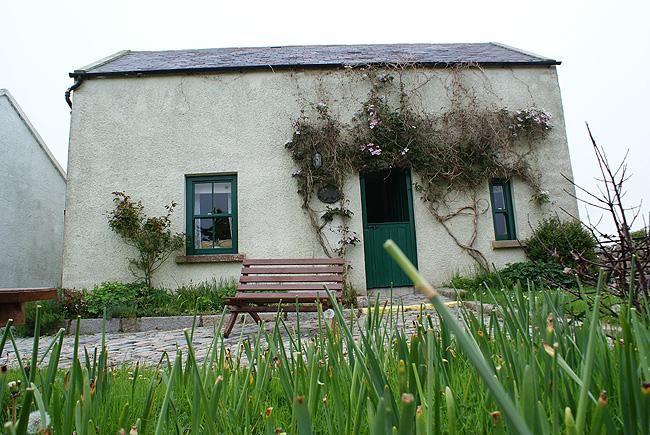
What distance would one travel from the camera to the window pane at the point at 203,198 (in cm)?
870

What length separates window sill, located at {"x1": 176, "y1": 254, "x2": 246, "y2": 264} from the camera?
8.12 metres

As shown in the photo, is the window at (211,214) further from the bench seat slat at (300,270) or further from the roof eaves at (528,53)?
the roof eaves at (528,53)

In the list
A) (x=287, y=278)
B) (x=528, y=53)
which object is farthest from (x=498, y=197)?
(x=287, y=278)

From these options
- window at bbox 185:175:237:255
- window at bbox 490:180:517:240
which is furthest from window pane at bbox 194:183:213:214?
window at bbox 490:180:517:240

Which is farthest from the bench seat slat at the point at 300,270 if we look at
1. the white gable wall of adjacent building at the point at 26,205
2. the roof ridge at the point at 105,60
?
the white gable wall of adjacent building at the point at 26,205

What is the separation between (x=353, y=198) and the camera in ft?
28.3

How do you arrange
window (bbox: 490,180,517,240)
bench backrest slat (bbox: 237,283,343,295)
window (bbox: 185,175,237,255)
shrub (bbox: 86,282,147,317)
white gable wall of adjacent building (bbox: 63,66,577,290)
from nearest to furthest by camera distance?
1. bench backrest slat (bbox: 237,283,343,295)
2. shrub (bbox: 86,282,147,317)
3. white gable wall of adjacent building (bbox: 63,66,577,290)
4. window (bbox: 185,175,237,255)
5. window (bbox: 490,180,517,240)

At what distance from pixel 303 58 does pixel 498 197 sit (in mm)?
5311

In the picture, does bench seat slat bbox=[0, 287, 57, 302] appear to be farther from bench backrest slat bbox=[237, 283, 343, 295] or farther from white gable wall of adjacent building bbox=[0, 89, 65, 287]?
white gable wall of adjacent building bbox=[0, 89, 65, 287]

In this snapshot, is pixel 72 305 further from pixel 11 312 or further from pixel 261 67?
pixel 261 67

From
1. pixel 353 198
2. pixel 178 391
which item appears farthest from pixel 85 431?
pixel 353 198

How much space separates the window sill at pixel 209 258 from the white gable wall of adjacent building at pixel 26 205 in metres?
5.32

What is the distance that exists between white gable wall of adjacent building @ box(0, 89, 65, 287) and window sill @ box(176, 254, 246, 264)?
17.5ft

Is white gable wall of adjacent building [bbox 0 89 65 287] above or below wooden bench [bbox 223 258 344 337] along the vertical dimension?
above
